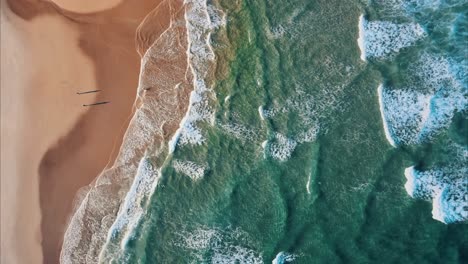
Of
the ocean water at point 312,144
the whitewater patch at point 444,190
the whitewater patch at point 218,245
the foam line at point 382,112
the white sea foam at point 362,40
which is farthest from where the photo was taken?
the whitewater patch at point 218,245

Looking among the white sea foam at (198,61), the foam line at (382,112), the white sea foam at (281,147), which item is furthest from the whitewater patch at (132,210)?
the foam line at (382,112)

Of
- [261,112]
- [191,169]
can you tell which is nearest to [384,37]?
[261,112]

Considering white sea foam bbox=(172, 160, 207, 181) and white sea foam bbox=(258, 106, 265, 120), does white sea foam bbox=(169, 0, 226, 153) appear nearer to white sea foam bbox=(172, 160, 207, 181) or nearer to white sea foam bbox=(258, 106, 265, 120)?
white sea foam bbox=(172, 160, 207, 181)

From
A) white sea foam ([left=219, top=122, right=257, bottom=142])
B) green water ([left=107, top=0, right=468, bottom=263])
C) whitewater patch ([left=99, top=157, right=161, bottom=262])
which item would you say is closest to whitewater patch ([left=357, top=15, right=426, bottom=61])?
green water ([left=107, top=0, right=468, bottom=263])

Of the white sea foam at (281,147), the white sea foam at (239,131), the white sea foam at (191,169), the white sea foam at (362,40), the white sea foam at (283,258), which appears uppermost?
the white sea foam at (362,40)

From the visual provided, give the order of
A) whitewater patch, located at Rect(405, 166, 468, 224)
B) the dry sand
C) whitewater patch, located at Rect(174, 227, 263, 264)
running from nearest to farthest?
whitewater patch, located at Rect(405, 166, 468, 224) < whitewater patch, located at Rect(174, 227, 263, 264) < the dry sand

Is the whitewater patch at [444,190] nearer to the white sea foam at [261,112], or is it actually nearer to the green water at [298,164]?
the green water at [298,164]
